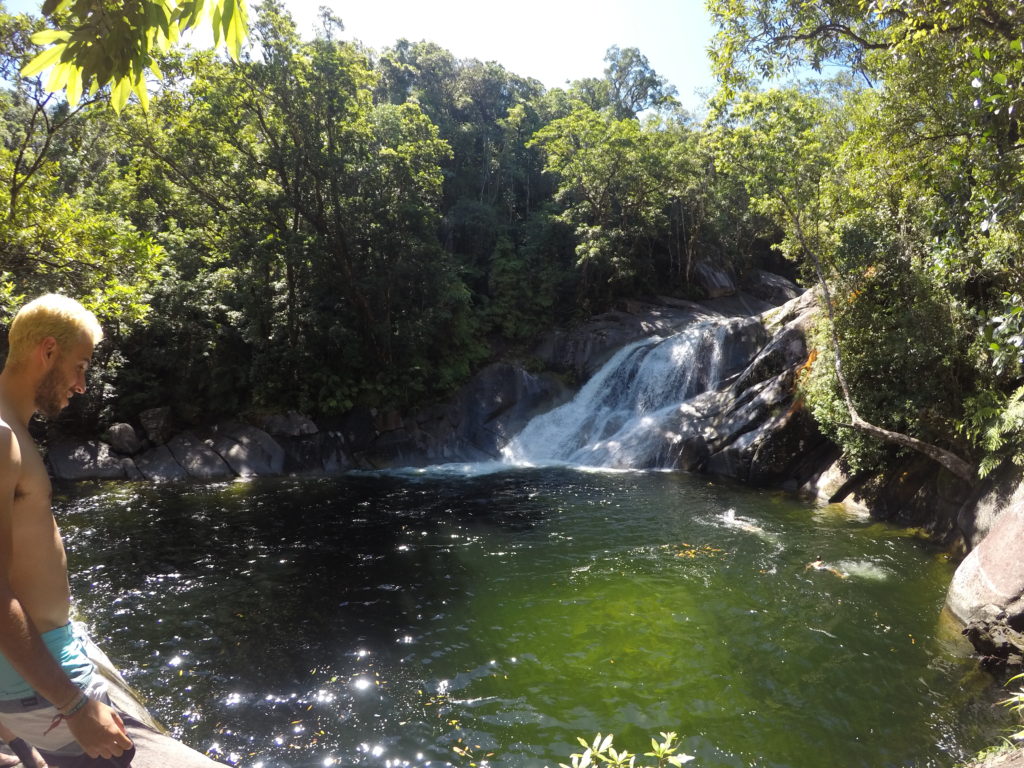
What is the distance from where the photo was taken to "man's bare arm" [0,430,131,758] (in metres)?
1.75

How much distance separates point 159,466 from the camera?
1755cm

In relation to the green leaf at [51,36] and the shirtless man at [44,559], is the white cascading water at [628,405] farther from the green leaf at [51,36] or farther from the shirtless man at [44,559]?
the green leaf at [51,36]

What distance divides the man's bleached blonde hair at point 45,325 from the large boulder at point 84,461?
18.1 metres

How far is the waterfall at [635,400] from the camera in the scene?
18.8 metres

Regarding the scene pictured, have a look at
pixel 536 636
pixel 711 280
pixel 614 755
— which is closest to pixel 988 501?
pixel 536 636

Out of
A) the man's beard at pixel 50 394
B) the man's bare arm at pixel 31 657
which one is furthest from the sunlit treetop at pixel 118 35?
the man's bare arm at pixel 31 657

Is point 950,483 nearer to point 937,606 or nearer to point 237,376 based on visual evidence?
point 937,606

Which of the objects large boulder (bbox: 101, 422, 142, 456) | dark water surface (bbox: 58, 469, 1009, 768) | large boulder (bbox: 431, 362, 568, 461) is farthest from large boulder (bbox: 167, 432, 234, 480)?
large boulder (bbox: 431, 362, 568, 461)

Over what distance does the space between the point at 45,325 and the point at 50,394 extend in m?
0.25

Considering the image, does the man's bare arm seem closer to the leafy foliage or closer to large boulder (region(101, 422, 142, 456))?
the leafy foliage

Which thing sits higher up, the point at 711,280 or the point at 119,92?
the point at 711,280

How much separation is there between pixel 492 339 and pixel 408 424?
7.33m

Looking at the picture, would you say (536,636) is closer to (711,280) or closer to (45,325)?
(45,325)

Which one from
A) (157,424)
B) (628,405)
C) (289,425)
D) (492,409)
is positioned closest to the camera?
(157,424)
